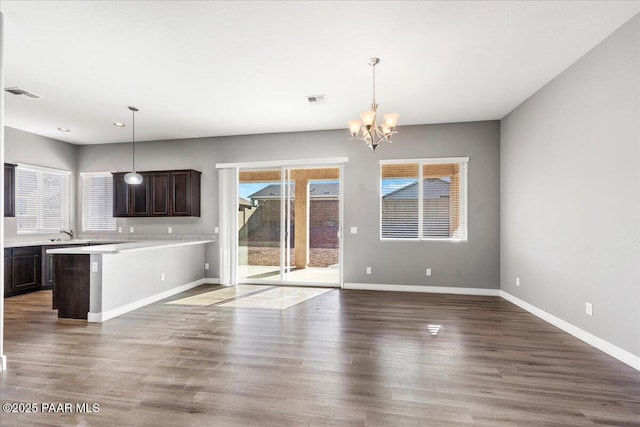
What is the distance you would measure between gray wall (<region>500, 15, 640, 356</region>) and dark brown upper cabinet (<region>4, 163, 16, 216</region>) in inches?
334

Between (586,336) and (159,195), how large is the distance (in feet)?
22.8

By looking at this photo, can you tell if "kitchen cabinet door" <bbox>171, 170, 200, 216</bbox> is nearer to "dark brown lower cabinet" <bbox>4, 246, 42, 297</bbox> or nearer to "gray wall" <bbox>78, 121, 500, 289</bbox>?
"gray wall" <bbox>78, 121, 500, 289</bbox>

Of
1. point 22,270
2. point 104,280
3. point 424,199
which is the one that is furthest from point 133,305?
point 424,199

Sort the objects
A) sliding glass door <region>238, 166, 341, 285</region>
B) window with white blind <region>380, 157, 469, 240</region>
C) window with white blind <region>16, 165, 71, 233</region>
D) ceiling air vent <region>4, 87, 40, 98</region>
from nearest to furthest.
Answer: ceiling air vent <region>4, 87, 40, 98</region> → window with white blind <region>380, 157, 469, 240</region> → window with white blind <region>16, 165, 71, 233</region> → sliding glass door <region>238, 166, 341, 285</region>

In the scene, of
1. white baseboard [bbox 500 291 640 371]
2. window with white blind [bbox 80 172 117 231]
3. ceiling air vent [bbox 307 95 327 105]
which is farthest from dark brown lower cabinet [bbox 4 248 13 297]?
white baseboard [bbox 500 291 640 371]

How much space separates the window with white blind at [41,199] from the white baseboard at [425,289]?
20.3ft

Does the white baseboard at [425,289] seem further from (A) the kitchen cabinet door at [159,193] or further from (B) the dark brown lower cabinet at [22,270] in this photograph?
(B) the dark brown lower cabinet at [22,270]

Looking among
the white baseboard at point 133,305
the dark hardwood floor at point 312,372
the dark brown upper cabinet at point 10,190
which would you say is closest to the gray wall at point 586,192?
the dark hardwood floor at point 312,372

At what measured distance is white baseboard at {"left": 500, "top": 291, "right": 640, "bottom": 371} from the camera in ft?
8.79

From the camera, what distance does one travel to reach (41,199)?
20.2ft

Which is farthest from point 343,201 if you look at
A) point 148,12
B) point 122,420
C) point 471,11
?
point 122,420

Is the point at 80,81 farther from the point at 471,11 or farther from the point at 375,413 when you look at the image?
the point at 375,413

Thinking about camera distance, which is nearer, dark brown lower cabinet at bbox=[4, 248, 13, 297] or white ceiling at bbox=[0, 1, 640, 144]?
white ceiling at bbox=[0, 1, 640, 144]

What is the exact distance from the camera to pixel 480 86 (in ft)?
12.8
